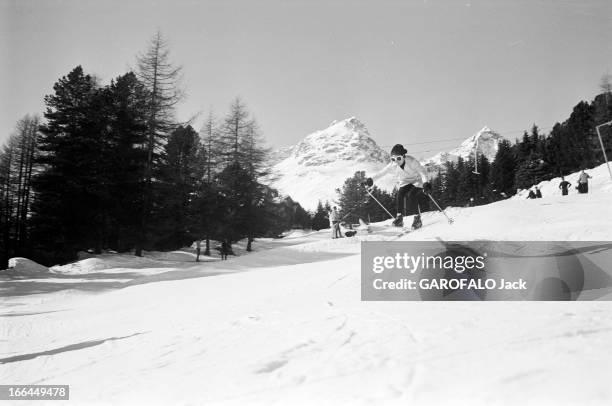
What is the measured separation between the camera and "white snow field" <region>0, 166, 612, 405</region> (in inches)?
98.7

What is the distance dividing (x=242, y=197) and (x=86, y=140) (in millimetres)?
10869

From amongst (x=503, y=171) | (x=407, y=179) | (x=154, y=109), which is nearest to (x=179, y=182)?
(x=154, y=109)

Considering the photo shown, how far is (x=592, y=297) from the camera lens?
4500mm

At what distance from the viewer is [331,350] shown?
11.1 ft

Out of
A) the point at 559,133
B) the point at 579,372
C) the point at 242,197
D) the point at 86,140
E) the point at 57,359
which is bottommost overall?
the point at 57,359

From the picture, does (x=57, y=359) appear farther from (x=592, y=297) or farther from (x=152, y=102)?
(x=152, y=102)

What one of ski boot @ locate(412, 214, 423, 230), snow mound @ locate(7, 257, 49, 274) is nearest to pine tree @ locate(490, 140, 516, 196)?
ski boot @ locate(412, 214, 423, 230)

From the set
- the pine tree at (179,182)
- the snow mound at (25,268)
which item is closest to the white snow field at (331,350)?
the snow mound at (25,268)

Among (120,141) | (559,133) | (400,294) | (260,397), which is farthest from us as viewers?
(559,133)

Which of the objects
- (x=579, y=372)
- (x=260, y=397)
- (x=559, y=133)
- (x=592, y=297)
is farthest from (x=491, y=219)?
(x=559, y=133)

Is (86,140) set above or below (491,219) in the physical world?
A: above

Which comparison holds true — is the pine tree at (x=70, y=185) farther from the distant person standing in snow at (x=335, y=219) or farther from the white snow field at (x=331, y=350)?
the distant person standing in snow at (x=335, y=219)

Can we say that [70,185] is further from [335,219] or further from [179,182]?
[335,219]

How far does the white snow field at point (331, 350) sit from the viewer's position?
2.51 metres
